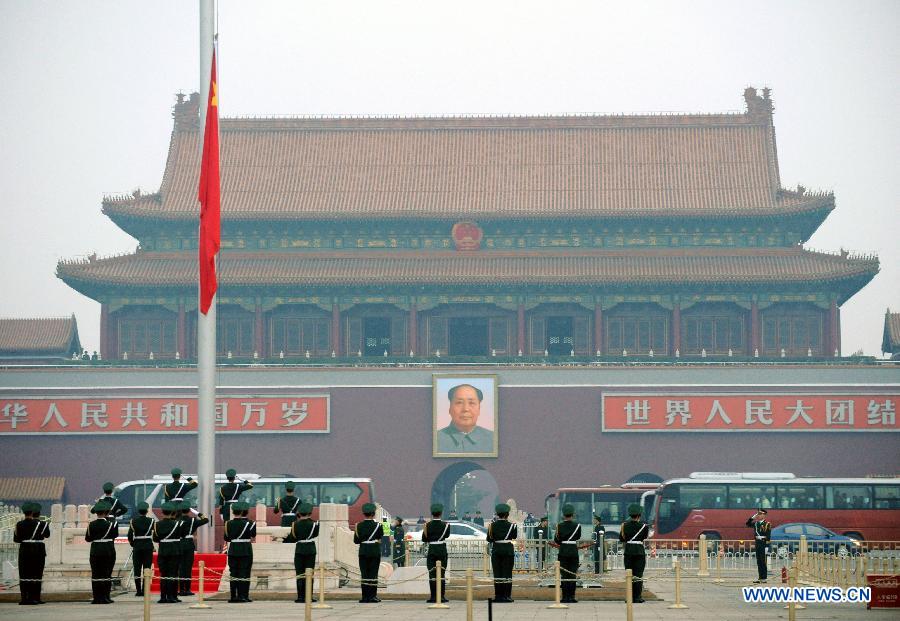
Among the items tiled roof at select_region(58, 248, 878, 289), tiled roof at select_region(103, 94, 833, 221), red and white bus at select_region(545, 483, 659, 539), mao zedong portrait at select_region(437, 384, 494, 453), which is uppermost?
tiled roof at select_region(103, 94, 833, 221)

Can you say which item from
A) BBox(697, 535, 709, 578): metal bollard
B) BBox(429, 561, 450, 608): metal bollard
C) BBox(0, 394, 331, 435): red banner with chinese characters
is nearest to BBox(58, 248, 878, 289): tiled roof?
BBox(0, 394, 331, 435): red banner with chinese characters

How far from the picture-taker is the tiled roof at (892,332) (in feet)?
161

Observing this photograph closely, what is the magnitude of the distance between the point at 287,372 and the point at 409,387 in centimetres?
335

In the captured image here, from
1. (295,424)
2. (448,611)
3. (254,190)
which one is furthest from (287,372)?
(448,611)

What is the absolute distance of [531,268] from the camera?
43969 millimetres

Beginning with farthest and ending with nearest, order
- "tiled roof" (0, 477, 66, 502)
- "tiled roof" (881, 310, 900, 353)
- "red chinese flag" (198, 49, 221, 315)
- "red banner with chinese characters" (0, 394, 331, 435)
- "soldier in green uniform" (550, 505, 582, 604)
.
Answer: "tiled roof" (881, 310, 900, 353) < "red banner with chinese characters" (0, 394, 331, 435) < "tiled roof" (0, 477, 66, 502) < "red chinese flag" (198, 49, 221, 315) < "soldier in green uniform" (550, 505, 582, 604)

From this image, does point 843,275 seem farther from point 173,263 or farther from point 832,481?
point 173,263

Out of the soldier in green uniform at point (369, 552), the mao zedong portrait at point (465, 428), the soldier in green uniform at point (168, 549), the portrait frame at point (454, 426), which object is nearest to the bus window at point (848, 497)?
the portrait frame at point (454, 426)

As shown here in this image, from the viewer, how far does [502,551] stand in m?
18.8

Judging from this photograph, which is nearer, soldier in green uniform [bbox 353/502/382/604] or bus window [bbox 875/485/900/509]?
soldier in green uniform [bbox 353/502/382/604]

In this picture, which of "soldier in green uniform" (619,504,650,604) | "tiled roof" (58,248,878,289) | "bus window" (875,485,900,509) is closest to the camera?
"soldier in green uniform" (619,504,650,604)

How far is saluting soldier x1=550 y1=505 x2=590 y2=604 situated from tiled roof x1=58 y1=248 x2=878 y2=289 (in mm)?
24369

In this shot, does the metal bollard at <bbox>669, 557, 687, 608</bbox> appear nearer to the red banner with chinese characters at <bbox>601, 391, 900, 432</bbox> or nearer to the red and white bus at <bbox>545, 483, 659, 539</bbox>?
the red and white bus at <bbox>545, 483, 659, 539</bbox>

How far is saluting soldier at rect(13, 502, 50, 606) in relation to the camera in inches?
727
